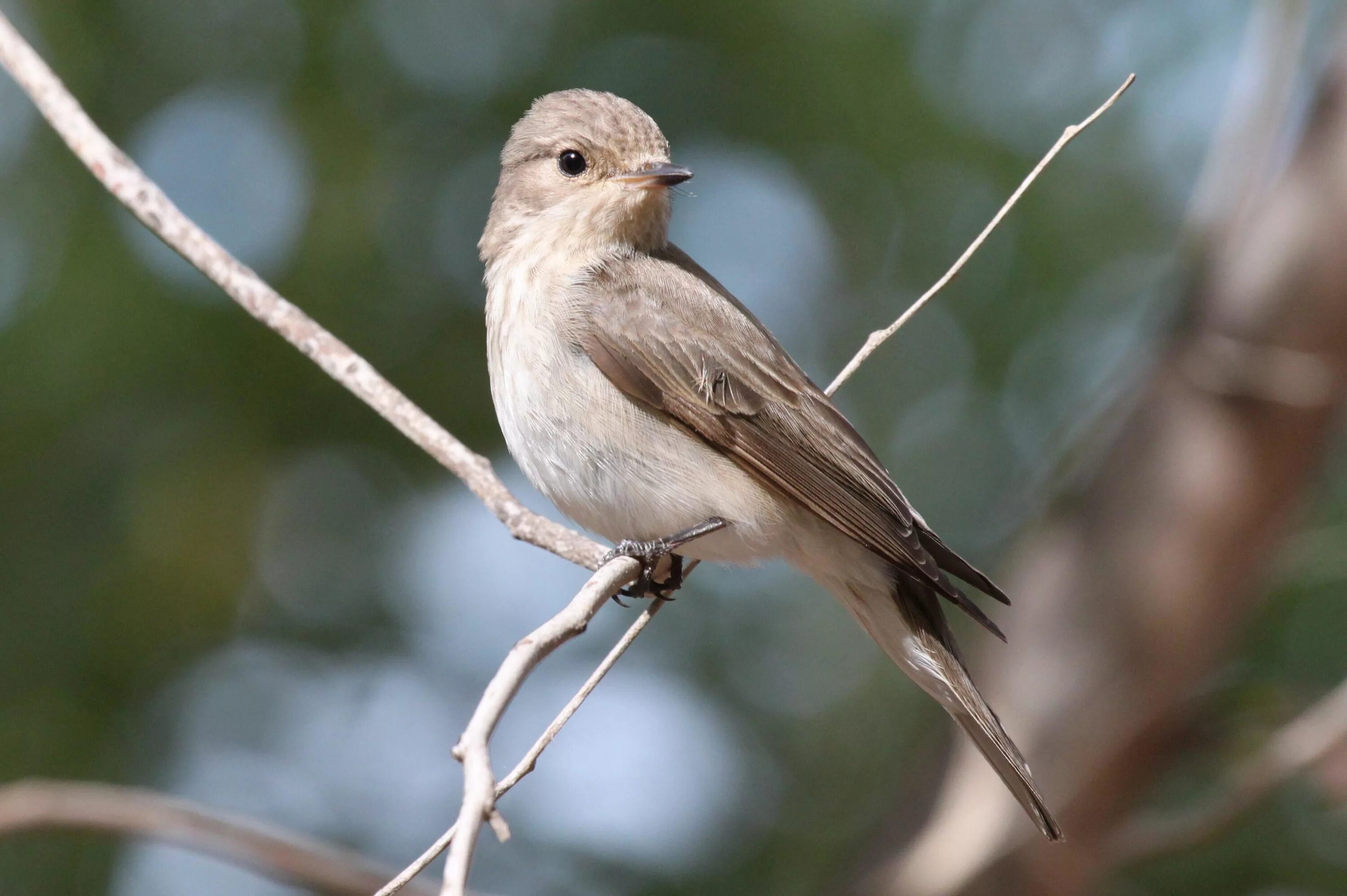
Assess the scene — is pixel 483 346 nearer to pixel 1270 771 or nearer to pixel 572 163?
pixel 572 163

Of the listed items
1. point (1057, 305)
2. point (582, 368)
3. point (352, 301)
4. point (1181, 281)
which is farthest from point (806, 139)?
point (582, 368)

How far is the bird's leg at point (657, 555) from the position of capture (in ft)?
11.2

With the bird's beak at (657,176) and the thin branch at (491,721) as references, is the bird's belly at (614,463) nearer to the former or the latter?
the bird's beak at (657,176)

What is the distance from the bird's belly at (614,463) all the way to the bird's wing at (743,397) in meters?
0.06

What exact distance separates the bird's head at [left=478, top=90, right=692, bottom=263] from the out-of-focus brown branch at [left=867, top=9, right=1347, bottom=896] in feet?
7.24

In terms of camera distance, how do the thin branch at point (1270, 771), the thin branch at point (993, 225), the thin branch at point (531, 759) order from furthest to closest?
the thin branch at point (1270, 771) → the thin branch at point (993, 225) → the thin branch at point (531, 759)

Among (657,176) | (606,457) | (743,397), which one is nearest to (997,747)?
(743,397)

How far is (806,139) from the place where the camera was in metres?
6.16

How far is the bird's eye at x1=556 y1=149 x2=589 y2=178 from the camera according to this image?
4207 mm

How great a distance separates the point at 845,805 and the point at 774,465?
9.40 ft

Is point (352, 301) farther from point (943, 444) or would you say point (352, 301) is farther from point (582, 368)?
point (943, 444)

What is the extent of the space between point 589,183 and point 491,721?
2467mm

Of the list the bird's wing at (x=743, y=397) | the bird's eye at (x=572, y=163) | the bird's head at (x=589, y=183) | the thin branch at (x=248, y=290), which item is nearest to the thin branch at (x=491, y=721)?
the thin branch at (x=248, y=290)

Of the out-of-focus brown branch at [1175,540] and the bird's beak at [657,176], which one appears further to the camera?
the out-of-focus brown branch at [1175,540]
